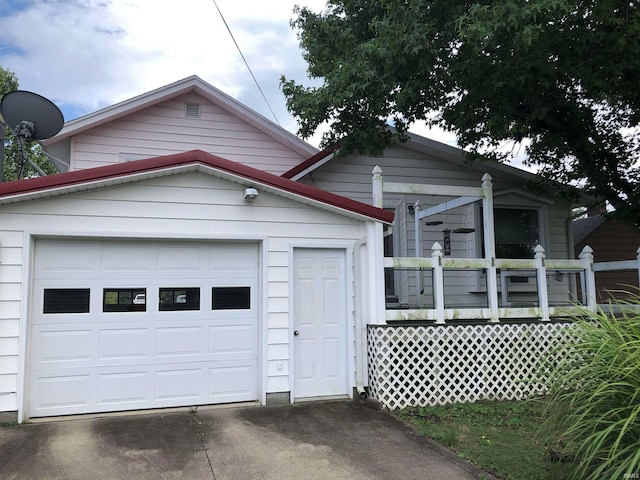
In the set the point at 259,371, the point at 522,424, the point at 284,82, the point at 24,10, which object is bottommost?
the point at 522,424

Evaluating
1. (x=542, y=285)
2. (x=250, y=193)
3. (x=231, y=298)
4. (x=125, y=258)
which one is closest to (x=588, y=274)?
(x=542, y=285)

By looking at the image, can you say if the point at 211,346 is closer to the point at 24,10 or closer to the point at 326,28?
the point at 326,28

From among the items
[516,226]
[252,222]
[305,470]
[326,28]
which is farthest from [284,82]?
[305,470]

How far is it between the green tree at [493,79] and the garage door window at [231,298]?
11.3 ft

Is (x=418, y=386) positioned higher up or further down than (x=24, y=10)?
further down

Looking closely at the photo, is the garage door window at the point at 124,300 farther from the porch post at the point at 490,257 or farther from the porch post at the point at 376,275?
the porch post at the point at 490,257

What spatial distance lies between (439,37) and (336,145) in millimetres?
2483

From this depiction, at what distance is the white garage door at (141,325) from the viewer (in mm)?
5582

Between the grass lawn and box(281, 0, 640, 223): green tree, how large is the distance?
4226mm

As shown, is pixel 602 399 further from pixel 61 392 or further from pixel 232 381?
pixel 61 392

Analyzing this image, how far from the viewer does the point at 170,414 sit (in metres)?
5.67

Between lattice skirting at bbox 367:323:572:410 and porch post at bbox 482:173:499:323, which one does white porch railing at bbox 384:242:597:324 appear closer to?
porch post at bbox 482:173:499:323

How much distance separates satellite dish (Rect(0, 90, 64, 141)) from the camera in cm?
641

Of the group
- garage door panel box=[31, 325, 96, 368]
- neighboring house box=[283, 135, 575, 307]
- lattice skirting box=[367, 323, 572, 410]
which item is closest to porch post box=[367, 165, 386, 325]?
lattice skirting box=[367, 323, 572, 410]
